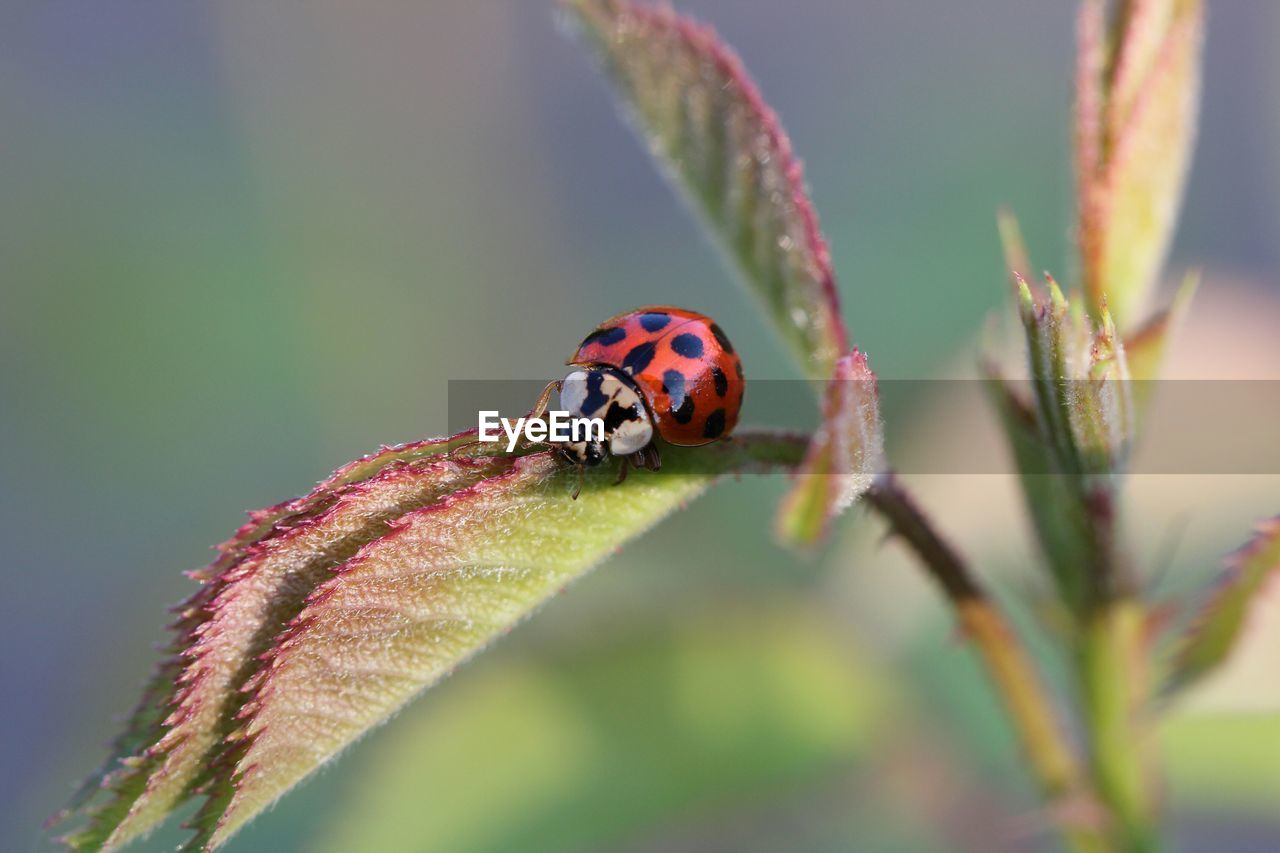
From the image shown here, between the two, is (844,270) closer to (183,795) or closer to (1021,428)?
(1021,428)

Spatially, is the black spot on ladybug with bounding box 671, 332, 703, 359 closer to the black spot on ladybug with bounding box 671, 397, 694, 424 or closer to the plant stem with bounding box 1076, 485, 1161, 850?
the black spot on ladybug with bounding box 671, 397, 694, 424

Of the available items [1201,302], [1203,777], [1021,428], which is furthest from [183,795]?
[1201,302]

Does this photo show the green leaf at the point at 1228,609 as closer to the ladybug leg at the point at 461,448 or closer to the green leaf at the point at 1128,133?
the green leaf at the point at 1128,133

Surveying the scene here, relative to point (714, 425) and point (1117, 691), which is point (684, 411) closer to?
point (714, 425)

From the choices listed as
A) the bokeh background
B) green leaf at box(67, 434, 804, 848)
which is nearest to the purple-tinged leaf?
green leaf at box(67, 434, 804, 848)

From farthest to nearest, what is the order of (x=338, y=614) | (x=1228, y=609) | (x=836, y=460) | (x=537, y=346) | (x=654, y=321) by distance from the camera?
(x=537, y=346) < (x=654, y=321) < (x=1228, y=609) < (x=338, y=614) < (x=836, y=460)

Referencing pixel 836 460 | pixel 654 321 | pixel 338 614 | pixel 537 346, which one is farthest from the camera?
pixel 537 346

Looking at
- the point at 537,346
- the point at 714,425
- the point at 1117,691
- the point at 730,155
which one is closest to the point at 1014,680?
the point at 1117,691
